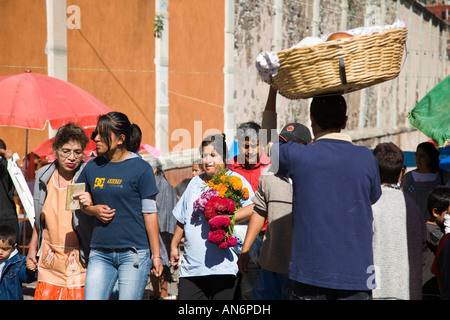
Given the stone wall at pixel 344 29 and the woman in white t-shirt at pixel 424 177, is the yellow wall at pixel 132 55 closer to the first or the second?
the stone wall at pixel 344 29

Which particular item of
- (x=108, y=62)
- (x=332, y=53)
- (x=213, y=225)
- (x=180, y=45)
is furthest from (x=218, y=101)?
(x=332, y=53)

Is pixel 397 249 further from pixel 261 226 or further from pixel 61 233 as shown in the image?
pixel 61 233

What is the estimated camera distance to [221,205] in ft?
15.2

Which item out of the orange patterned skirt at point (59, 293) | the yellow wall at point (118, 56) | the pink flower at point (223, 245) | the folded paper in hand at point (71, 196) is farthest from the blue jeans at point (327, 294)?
the yellow wall at point (118, 56)

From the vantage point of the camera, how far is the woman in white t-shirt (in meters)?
6.94

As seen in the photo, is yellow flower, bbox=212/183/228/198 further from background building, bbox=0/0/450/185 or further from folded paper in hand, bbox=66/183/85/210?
background building, bbox=0/0/450/185

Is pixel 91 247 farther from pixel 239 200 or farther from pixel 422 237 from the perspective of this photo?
pixel 422 237

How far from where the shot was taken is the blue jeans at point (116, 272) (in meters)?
4.44

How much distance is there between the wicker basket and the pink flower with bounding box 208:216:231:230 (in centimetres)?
146

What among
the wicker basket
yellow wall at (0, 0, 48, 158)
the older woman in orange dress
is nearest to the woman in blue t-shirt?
the older woman in orange dress

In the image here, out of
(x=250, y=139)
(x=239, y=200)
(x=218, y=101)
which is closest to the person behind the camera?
(x=239, y=200)

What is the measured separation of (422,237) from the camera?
161 inches

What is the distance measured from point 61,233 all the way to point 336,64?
2621mm

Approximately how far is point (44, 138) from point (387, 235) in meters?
6.61
